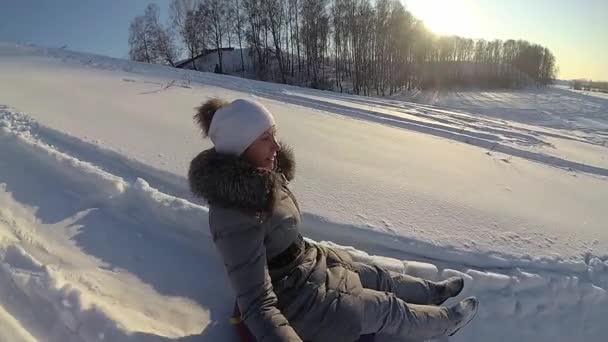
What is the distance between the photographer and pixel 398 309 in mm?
1857

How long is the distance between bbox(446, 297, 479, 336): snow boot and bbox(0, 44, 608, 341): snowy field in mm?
218

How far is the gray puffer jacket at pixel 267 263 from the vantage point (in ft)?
5.10

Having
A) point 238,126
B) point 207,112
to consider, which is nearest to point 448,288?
point 238,126

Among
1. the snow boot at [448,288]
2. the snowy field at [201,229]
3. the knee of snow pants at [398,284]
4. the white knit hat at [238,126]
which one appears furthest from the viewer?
the snow boot at [448,288]

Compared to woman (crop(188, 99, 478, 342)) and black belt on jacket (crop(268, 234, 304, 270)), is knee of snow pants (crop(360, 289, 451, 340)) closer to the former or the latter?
woman (crop(188, 99, 478, 342))

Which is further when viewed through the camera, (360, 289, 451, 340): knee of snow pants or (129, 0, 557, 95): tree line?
(129, 0, 557, 95): tree line

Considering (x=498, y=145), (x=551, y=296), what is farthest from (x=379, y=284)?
(x=498, y=145)

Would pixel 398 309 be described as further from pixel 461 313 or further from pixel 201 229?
pixel 201 229

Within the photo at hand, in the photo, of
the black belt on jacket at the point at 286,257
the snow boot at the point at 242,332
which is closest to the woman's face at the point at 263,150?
the black belt on jacket at the point at 286,257

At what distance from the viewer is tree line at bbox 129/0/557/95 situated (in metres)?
28.1

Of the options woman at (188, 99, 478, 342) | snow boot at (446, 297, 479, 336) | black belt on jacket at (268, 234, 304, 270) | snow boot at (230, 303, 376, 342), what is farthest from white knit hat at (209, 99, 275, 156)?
snow boot at (446, 297, 479, 336)

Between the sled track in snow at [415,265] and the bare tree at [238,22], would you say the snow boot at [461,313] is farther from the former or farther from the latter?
the bare tree at [238,22]

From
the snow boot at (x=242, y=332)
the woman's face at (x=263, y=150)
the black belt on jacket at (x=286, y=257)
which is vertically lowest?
the snow boot at (x=242, y=332)

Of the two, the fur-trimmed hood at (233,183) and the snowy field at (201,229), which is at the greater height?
the fur-trimmed hood at (233,183)
